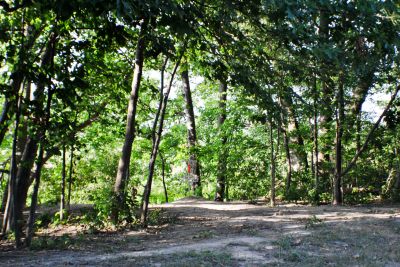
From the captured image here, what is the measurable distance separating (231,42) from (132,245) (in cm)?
365

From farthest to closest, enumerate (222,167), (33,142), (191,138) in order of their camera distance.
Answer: (191,138) → (222,167) → (33,142)

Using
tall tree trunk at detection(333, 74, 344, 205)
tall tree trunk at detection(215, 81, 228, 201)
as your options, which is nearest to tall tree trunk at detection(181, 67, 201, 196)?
tall tree trunk at detection(215, 81, 228, 201)

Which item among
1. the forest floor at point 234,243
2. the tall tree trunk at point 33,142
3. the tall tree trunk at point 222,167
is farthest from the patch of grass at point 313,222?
the tall tree trunk at point 222,167

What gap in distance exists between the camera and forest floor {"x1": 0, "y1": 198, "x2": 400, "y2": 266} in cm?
551

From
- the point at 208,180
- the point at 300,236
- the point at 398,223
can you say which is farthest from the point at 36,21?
the point at 208,180

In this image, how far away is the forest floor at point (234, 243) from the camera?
5.51 meters

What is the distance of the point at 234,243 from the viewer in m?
6.43

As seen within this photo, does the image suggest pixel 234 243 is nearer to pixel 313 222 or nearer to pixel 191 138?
pixel 313 222

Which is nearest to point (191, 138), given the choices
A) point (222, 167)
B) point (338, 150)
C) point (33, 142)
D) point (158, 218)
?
point (222, 167)

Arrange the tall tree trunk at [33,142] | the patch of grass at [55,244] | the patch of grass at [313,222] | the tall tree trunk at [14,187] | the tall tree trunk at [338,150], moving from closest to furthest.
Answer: the tall tree trunk at [33,142] → the tall tree trunk at [14,187] → the patch of grass at [55,244] → the patch of grass at [313,222] → the tall tree trunk at [338,150]

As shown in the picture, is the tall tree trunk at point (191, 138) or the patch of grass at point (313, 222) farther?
the tall tree trunk at point (191, 138)

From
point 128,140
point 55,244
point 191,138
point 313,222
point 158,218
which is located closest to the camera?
point 55,244

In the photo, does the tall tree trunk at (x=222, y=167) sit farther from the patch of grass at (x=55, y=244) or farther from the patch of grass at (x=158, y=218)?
the patch of grass at (x=55, y=244)

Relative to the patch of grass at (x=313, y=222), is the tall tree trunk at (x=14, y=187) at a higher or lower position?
higher
